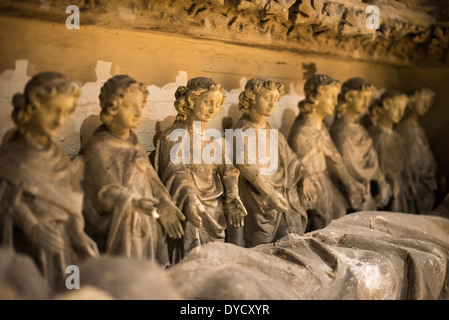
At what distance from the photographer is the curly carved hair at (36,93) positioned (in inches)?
115

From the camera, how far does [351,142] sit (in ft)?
17.5

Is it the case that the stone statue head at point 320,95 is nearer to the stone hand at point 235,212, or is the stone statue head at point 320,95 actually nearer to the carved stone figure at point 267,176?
the carved stone figure at point 267,176

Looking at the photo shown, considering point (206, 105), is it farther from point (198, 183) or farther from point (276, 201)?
point (276, 201)

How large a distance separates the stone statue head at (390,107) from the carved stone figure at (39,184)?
366 cm

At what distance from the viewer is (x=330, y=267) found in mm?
3611

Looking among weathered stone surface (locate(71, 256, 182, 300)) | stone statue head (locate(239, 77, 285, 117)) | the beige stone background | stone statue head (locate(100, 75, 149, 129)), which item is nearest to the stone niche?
the beige stone background

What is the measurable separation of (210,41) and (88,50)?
1116 mm

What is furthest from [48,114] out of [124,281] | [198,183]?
[198,183]

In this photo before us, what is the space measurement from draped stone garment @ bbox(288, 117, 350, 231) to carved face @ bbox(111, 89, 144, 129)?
1851 millimetres

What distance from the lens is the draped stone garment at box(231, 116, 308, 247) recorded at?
172 inches

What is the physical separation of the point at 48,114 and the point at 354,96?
3.24 m

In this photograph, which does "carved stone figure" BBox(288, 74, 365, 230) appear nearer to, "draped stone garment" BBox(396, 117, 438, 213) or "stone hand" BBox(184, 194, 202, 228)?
"draped stone garment" BBox(396, 117, 438, 213)

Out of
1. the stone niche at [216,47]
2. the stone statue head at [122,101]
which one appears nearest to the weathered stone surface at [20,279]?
the stone niche at [216,47]
